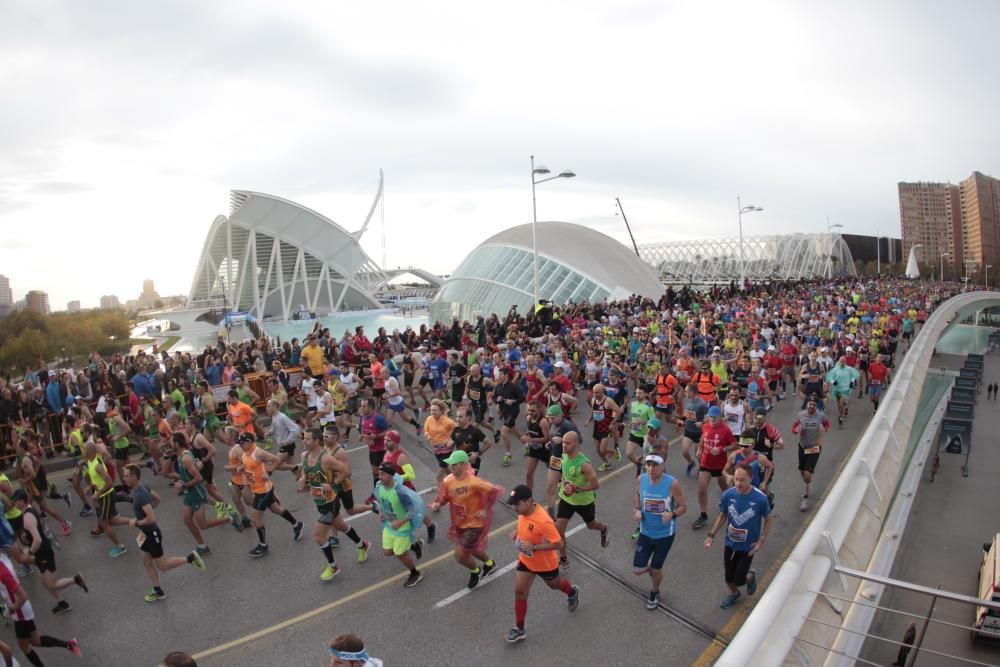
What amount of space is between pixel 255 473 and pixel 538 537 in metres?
3.84

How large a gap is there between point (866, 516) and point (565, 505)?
110 inches

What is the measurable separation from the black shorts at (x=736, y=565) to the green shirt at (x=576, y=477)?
4.74 ft

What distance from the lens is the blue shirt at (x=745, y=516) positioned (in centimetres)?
538

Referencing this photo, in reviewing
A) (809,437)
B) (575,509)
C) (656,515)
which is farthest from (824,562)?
(809,437)

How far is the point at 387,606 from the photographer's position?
236 inches

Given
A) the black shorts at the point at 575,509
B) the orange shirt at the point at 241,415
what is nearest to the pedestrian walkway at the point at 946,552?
the black shorts at the point at 575,509

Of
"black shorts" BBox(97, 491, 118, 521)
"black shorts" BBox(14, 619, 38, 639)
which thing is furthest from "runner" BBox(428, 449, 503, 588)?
"black shorts" BBox(97, 491, 118, 521)

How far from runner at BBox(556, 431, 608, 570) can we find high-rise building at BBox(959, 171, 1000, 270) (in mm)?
175794

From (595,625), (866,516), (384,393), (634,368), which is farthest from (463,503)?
(634,368)

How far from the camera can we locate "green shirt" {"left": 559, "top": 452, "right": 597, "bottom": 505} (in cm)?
624

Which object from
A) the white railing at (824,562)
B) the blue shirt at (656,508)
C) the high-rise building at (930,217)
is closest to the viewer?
the white railing at (824,562)

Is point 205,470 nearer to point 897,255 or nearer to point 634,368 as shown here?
point 634,368

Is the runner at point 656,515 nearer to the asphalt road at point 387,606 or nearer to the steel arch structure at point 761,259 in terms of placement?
the asphalt road at point 387,606

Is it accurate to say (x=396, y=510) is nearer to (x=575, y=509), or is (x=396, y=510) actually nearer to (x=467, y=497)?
(x=467, y=497)
